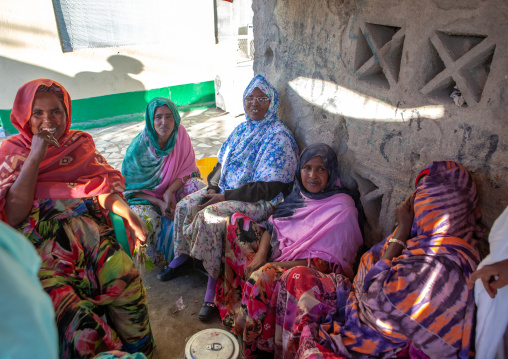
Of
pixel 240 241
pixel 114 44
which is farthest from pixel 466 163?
pixel 114 44

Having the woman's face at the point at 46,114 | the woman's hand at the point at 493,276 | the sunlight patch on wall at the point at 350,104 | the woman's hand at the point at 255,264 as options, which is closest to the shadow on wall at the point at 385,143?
the sunlight patch on wall at the point at 350,104

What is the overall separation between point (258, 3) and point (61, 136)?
2.26 meters

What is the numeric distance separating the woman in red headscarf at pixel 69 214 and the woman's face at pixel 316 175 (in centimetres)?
115

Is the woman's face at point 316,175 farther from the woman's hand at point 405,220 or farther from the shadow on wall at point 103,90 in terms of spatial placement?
the shadow on wall at point 103,90

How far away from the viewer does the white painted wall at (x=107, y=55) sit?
6.18m

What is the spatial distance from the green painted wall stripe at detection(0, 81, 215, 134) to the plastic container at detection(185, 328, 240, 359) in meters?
6.45

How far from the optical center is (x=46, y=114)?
6.95 ft

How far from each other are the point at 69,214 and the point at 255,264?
1200 millimetres

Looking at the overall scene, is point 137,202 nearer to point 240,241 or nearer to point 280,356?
point 240,241

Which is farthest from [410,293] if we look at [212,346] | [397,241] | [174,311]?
[174,311]

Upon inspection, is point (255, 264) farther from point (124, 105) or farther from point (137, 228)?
point (124, 105)

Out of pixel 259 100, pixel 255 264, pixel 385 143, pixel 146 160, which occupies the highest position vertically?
pixel 259 100

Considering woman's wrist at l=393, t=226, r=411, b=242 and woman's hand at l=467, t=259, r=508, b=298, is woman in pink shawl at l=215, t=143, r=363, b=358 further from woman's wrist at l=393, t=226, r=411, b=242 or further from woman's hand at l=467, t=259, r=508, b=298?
woman's hand at l=467, t=259, r=508, b=298

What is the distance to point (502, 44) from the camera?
1497mm
